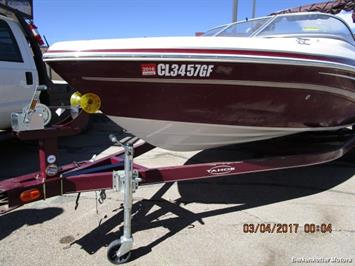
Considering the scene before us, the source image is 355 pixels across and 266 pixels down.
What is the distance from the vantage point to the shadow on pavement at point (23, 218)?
3.32m

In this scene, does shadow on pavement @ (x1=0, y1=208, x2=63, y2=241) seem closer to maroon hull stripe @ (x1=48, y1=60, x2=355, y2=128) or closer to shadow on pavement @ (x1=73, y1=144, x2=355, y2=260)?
shadow on pavement @ (x1=73, y1=144, x2=355, y2=260)

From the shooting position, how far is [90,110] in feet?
9.77

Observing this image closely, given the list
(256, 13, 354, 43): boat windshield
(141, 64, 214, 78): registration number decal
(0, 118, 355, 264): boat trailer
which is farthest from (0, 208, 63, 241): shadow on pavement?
(256, 13, 354, 43): boat windshield

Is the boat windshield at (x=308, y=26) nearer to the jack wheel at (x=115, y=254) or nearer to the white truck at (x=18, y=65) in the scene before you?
→ the jack wheel at (x=115, y=254)

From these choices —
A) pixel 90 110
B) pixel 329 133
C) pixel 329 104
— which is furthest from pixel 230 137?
pixel 329 133

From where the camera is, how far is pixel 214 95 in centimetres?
344

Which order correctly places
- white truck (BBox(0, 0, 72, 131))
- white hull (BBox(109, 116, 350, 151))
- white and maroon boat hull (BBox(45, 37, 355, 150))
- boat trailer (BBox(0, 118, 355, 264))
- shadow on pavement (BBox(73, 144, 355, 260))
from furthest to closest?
white truck (BBox(0, 0, 72, 131)) → white hull (BBox(109, 116, 350, 151)) → shadow on pavement (BBox(73, 144, 355, 260)) → white and maroon boat hull (BBox(45, 37, 355, 150)) → boat trailer (BBox(0, 118, 355, 264))

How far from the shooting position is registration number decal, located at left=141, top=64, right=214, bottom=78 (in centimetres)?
315

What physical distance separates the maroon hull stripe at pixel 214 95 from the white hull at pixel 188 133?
0.07 m

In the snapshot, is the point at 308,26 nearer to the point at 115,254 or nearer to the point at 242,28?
the point at 242,28

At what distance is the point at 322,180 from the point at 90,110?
3.16 metres

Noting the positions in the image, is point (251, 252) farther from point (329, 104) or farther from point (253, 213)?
point (329, 104)

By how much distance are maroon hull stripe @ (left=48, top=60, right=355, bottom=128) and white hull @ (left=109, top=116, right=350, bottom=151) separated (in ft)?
0.22

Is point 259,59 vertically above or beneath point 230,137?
above
